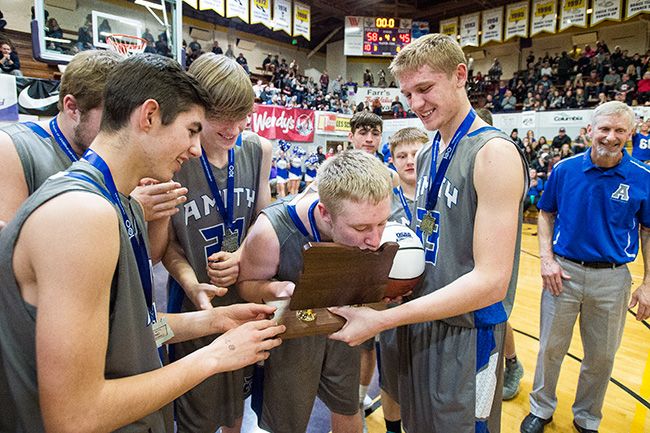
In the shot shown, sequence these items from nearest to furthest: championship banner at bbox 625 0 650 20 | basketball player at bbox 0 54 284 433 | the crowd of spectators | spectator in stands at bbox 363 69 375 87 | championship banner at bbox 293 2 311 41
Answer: basketball player at bbox 0 54 284 433, the crowd of spectators, championship banner at bbox 625 0 650 20, championship banner at bbox 293 2 311 41, spectator in stands at bbox 363 69 375 87

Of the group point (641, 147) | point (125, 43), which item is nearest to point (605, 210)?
point (641, 147)

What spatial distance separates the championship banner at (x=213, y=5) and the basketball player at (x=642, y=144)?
14.9 metres

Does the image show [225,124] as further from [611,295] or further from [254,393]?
[611,295]

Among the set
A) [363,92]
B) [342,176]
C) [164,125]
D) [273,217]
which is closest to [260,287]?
[273,217]

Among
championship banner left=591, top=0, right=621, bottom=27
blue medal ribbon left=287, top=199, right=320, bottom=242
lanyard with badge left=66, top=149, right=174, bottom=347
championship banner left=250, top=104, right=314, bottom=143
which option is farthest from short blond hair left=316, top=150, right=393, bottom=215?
championship banner left=591, top=0, right=621, bottom=27

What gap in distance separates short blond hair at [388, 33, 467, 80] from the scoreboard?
2272cm

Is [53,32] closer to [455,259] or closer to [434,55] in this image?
[434,55]

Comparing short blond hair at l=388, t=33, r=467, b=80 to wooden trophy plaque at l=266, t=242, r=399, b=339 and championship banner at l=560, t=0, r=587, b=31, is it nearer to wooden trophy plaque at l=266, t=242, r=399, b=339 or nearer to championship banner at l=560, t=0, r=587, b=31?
wooden trophy plaque at l=266, t=242, r=399, b=339

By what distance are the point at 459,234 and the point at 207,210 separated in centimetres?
116

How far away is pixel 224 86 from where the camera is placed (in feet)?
5.35

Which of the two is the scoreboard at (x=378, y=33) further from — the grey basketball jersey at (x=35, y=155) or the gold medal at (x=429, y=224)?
the grey basketball jersey at (x=35, y=155)

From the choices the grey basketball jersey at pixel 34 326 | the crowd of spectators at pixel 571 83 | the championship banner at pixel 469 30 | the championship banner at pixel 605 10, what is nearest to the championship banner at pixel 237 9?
A: the championship banner at pixel 469 30

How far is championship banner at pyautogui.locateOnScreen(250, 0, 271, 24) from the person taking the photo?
17641mm

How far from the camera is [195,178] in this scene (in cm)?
188
